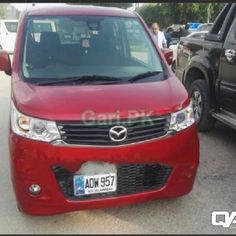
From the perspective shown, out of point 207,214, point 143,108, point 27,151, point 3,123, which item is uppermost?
point 143,108

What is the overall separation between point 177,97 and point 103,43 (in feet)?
4.03

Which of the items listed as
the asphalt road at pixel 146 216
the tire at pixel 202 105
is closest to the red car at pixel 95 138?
the asphalt road at pixel 146 216

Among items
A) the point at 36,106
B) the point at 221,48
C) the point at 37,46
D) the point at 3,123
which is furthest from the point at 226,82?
the point at 3,123

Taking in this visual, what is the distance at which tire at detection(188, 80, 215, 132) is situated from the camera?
246 inches

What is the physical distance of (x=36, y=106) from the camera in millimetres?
3537

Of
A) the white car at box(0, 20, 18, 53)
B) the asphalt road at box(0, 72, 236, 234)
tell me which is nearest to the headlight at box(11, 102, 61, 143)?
the asphalt road at box(0, 72, 236, 234)

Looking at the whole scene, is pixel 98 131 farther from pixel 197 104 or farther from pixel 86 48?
pixel 197 104

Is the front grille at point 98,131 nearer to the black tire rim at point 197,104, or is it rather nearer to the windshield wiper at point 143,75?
the windshield wiper at point 143,75

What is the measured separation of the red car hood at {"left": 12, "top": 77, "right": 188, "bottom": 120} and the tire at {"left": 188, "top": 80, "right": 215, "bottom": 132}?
2.28 m

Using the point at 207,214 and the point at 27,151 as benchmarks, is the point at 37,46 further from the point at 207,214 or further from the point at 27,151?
the point at 207,214

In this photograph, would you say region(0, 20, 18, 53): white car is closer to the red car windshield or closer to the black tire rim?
the black tire rim

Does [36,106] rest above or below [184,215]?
above

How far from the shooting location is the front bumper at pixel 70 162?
3.42 meters

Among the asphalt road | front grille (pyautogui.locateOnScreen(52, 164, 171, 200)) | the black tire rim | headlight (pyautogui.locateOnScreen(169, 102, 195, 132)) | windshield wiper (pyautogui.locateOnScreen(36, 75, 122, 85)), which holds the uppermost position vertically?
windshield wiper (pyautogui.locateOnScreen(36, 75, 122, 85))
